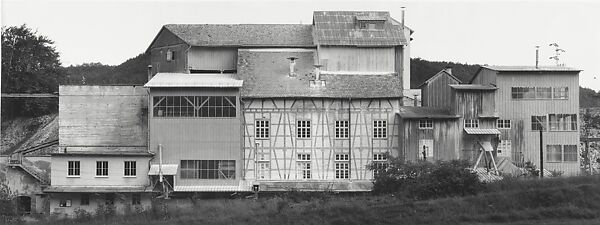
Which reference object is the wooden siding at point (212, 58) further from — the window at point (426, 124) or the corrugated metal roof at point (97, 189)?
the window at point (426, 124)

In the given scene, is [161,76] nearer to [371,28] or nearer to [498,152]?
[371,28]

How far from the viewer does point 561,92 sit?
5294 cm

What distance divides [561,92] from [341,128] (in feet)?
47.3

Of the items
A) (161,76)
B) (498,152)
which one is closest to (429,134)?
(498,152)

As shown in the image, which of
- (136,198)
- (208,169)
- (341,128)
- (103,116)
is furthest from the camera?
(103,116)

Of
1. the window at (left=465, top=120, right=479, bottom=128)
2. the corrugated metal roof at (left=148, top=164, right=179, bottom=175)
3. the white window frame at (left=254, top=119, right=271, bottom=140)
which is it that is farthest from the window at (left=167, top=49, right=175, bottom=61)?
the window at (left=465, top=120, right=479, bottom=128)

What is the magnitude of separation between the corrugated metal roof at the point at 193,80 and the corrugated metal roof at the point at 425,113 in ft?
34.7

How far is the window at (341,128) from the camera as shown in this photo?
2044 inches

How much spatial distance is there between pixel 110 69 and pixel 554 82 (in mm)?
60901

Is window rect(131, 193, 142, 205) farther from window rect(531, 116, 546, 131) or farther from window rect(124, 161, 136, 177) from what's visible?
window rect(531, 116, 546, 131)

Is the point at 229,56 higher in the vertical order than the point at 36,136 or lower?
higher

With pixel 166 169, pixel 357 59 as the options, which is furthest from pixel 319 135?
pixel 166 169

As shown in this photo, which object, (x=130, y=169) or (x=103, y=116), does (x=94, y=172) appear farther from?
(x=103, y=116)

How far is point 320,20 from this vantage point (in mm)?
55562
